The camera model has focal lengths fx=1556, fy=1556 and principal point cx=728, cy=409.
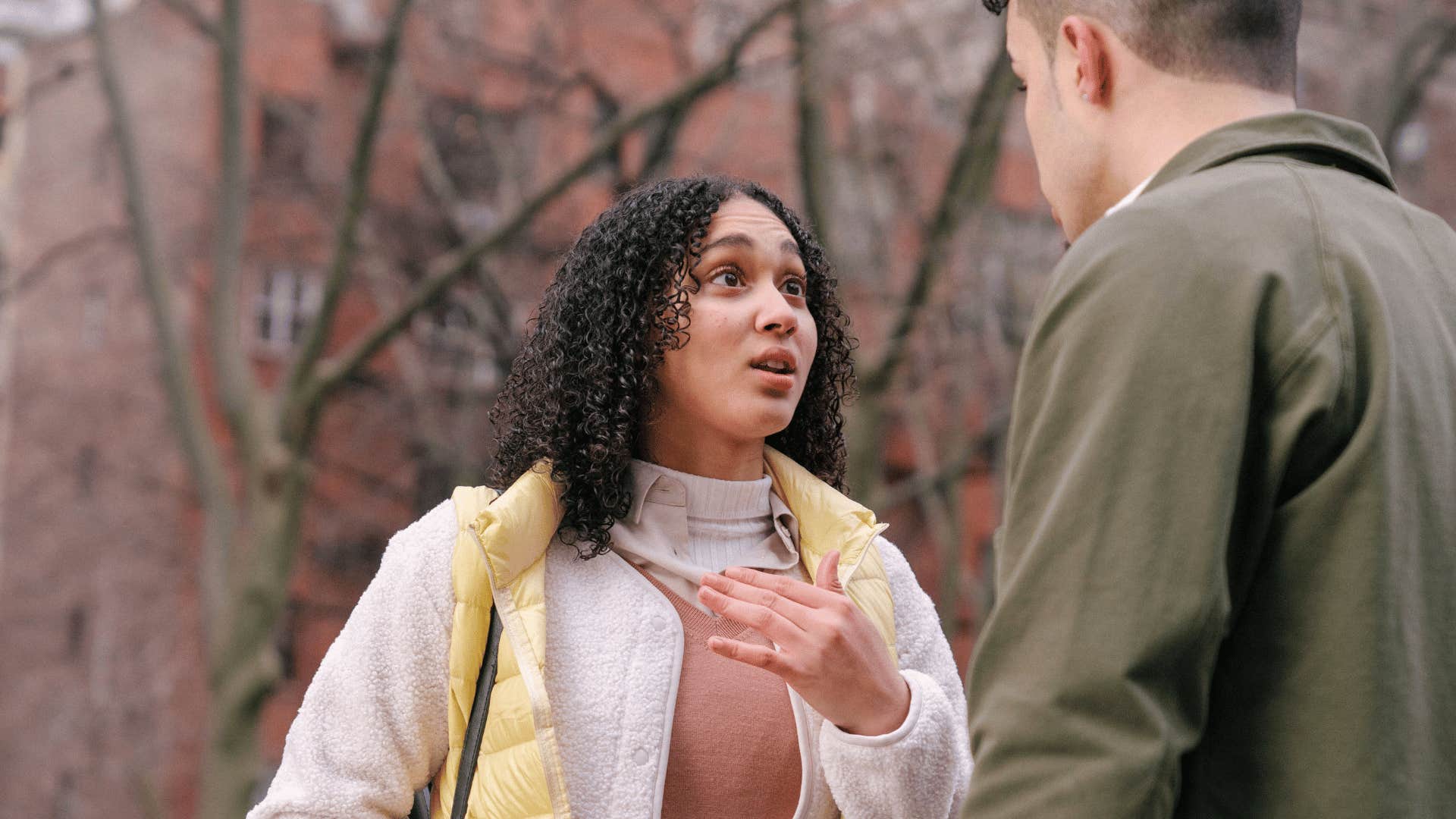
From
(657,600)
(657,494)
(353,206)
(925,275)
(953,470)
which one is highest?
(657,494)

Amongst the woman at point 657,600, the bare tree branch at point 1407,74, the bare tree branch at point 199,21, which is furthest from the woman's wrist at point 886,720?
the bare tree branch at point 1407,74

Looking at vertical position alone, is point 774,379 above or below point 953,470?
above

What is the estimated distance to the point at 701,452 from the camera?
2.77 meters

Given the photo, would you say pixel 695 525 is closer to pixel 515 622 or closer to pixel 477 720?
pixel 515 622

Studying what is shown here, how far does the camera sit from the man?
4.88ft

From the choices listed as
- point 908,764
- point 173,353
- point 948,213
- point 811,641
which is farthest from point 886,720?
point 173,353

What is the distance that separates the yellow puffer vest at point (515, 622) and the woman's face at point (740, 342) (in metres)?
0.24

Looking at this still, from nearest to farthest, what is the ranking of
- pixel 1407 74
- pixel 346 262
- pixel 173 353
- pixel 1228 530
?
pixel 1228 530 < pixel 346 262 < pixel 173 353 < pixel 1407 74

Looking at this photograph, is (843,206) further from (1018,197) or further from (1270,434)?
(1270,434)

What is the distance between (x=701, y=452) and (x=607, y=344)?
0.25 metres

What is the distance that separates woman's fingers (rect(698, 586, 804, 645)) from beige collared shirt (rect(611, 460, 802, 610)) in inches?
19.9

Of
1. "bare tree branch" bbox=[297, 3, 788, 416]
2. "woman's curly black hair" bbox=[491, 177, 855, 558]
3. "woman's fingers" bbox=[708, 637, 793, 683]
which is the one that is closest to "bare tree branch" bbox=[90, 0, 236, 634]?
"bare tree branch" bbox=[297, 3, 788, 416]

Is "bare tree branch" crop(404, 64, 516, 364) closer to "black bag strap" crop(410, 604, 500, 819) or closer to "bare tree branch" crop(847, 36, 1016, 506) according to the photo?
"bare tree branch" crop(847, 36, 1016, 506)

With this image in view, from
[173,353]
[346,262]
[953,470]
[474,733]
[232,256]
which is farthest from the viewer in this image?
[953,470]
